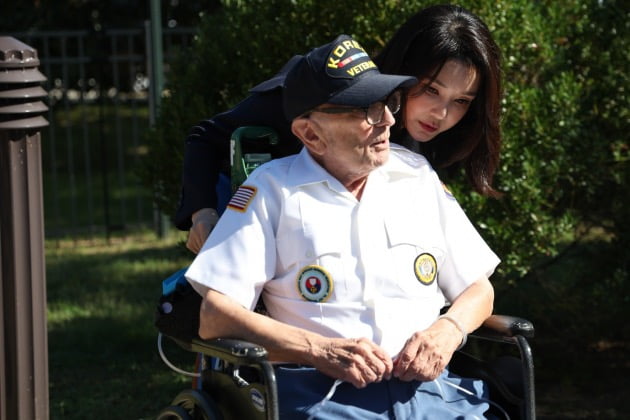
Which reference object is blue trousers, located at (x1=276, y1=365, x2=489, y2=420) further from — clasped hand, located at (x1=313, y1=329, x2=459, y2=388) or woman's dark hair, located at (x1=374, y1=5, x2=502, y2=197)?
woman's dark hair, located at (x1=374, y1=5, x2=502, y2=197)

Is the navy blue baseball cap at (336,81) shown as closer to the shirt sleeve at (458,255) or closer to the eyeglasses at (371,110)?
the eyeglasses at (371,110)

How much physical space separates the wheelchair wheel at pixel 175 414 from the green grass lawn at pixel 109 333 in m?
1.94

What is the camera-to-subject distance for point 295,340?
2.84 meters

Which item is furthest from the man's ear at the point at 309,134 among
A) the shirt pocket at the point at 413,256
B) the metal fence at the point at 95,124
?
the metal fence at the point at 95,124

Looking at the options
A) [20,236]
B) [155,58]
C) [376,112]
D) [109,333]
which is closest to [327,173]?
[376,112]

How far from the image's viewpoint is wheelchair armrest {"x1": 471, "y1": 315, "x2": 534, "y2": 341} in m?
3.02

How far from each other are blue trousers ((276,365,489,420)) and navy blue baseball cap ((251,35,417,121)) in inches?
27.5

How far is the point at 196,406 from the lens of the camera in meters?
3.08

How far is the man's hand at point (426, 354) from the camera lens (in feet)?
9.46

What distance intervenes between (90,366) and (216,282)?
3186 millimetres

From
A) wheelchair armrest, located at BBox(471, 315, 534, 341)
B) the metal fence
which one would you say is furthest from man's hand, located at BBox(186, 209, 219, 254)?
the metal fence

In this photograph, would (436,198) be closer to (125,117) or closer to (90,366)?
(90,366)

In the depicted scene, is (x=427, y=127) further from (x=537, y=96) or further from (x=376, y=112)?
(x=537, y=96)

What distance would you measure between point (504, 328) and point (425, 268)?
0.89 feet
